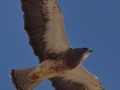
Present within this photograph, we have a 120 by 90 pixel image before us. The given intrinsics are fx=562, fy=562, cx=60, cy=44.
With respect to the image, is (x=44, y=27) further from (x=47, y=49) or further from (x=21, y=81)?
(x=21, y=81)

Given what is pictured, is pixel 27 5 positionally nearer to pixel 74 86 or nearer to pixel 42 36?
pixel 42 36

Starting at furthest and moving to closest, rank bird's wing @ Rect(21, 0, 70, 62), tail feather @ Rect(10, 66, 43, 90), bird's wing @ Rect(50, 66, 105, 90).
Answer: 1. bird's wing @ Rect(50, 66, 105, 90)
2. tail feather @ Rect(10, 66, 43, 90)
3. bird's wing @ Rect(21, 0, 70, 62)

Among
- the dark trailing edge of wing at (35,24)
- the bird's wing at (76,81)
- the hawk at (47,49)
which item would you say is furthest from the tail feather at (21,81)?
the bird's wing at (76,81)

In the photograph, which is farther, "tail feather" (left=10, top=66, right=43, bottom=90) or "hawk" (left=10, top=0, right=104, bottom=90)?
"tail feather" (left=10, top=66, right=43, bottom=90)

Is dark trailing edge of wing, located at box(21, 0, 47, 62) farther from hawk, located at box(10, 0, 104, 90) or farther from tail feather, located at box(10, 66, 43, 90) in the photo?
tail feather, located at box(10, 66, 43, 90)

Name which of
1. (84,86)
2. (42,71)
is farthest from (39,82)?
(84,86)

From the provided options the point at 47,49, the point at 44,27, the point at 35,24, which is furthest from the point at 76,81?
the point at 35,24

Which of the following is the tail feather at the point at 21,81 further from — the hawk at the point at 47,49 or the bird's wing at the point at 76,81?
the bird's wing at the point at 76,81

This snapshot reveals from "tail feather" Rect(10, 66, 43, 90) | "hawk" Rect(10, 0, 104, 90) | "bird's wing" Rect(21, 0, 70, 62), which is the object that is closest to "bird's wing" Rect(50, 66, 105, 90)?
"hawk" Rect(10, 0, 104, 90)
